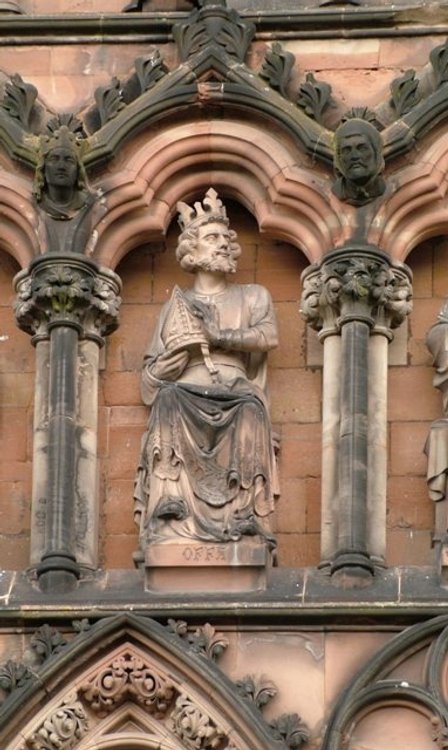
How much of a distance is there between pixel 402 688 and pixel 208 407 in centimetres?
179

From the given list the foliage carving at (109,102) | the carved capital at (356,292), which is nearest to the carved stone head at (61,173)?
the foliage carving at (109,102)

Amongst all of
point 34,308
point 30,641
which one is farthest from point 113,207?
point 30,641

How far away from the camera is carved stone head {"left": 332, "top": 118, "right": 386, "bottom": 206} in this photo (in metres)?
29.3

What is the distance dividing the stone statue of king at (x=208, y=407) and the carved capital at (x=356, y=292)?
247mm

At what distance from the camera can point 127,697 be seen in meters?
28.3

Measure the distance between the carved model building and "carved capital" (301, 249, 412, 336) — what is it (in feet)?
0.05

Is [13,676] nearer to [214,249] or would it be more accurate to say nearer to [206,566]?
[206,566]

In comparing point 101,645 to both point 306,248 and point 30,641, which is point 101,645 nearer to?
point 30,641

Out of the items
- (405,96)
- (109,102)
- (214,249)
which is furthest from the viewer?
(109,102)

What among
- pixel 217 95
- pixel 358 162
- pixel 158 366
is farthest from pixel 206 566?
pixel 217 95

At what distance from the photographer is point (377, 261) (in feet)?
95.9

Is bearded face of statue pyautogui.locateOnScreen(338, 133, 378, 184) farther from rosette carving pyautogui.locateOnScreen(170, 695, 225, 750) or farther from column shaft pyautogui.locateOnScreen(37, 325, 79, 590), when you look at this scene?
rosette carving pyautogui.locateOnScreen(170, 695, 225, 750)

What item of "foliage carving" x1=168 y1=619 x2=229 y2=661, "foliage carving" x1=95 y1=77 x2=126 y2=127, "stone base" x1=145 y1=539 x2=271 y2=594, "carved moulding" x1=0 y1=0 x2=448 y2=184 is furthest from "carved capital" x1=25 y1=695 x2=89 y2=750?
"foliage carving" x1=95 y1=77 x2=126 y2=127

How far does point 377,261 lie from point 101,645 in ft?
8.18
